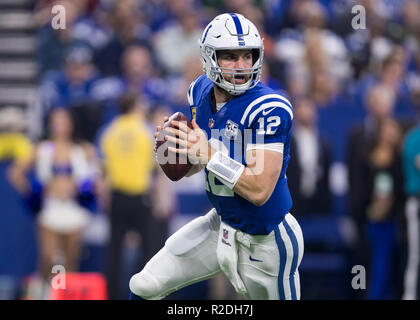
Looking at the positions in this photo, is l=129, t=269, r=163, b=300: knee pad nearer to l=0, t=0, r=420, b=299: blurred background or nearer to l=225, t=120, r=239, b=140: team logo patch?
l=225, t=120, r=239, b=140: team logo patch

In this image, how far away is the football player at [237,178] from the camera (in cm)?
413

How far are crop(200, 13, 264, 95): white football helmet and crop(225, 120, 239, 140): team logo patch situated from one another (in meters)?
0.16

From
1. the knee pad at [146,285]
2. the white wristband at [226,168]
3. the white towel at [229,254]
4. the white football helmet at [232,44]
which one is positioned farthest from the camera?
the knee pad at [146,285]

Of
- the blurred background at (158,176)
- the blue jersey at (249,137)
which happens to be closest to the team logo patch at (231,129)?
the blue jersey at (249,137)

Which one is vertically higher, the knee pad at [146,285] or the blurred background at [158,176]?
the blurred background at [158,176]

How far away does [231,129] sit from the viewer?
4293 millimetres

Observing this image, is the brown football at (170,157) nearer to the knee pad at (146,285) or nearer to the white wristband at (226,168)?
the white wristband at (226,168)

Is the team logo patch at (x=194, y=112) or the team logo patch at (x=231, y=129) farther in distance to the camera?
the team logo patch at (x=194, y=112)

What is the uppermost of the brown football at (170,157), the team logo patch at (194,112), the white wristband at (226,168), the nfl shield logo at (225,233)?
the team logo patch at (194,112)

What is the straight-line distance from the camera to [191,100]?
4.67 meters

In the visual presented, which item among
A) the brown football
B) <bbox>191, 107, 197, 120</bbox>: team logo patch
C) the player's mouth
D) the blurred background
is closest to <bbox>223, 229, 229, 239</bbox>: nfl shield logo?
the brown football

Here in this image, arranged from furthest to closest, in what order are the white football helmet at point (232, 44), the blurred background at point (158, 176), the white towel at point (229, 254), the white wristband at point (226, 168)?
the blurred background at point (158, 176) < the white towel at point (229, 254) < the white football helmet at point (232, 44) < the white wristband at point (226, 168)

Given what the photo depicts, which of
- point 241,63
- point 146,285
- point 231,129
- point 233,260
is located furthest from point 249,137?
point 146,285

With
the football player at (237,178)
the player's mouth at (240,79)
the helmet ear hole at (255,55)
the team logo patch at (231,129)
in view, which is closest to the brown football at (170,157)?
the football player at (237,178)
